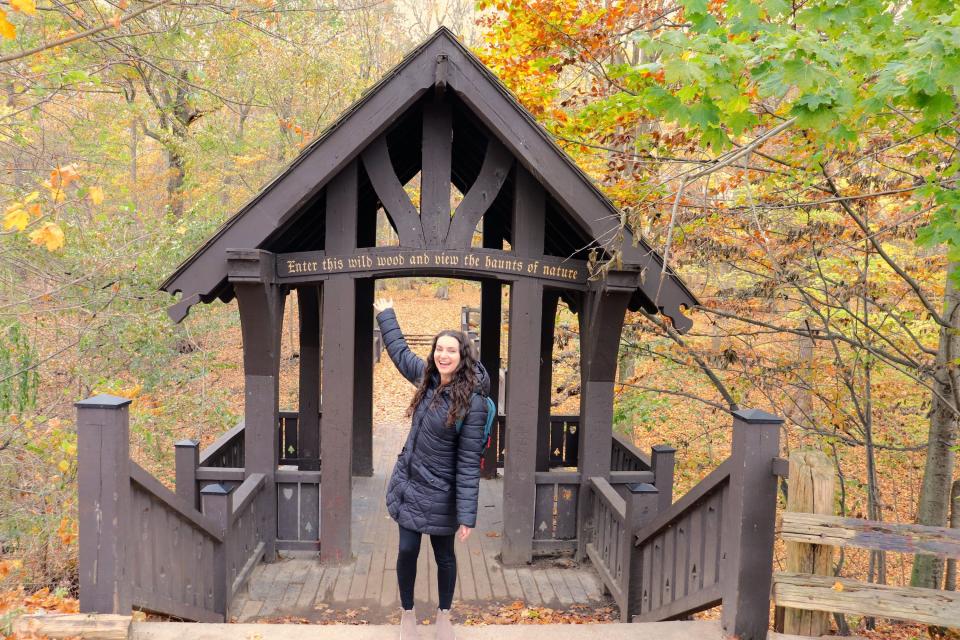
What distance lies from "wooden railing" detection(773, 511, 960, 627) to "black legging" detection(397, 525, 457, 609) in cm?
178

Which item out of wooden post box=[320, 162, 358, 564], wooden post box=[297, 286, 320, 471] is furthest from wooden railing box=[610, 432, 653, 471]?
wooden post box=[297, 286, 320, 471]

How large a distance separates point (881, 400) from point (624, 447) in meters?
6.00

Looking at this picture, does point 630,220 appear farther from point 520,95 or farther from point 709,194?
point 520,95

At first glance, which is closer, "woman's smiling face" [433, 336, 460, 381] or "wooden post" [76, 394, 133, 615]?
"wooden post" [76, 394, 133, 615]

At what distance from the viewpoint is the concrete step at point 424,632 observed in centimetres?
338

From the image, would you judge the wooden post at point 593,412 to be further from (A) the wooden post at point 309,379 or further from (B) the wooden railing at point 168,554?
(A) the wooden post at point 309,379

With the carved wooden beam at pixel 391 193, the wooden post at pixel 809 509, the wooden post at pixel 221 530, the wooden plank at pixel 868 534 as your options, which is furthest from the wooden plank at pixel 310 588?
the wooden plank at pixel 868 534

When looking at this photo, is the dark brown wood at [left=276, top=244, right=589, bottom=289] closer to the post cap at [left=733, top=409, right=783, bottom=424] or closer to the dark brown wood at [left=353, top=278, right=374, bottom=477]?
the dark brown wood at [left=353, top=278, right=374, bottom=477]

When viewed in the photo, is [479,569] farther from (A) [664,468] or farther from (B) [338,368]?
(B) [338,368]

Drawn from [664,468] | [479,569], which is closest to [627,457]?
[664,468]

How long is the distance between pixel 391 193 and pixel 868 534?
417 cm

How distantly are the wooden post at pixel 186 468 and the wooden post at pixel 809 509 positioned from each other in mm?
4473

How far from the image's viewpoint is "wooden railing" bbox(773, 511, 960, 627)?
3223 millimetres

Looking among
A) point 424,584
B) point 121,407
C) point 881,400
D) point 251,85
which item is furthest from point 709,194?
point 251,85
